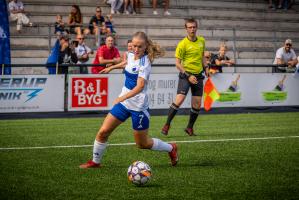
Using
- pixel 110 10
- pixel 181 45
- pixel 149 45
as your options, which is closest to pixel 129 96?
pixel 149 45

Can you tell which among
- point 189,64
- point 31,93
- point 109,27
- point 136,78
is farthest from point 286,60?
point 136,78

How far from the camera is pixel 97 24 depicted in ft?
83.4

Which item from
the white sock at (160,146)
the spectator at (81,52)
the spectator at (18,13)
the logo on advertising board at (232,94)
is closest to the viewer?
the white sock at (160,146)

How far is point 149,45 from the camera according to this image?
31.9ft

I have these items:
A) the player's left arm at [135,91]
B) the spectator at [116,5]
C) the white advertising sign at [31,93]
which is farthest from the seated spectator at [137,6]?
the player's left arm at [135,91]

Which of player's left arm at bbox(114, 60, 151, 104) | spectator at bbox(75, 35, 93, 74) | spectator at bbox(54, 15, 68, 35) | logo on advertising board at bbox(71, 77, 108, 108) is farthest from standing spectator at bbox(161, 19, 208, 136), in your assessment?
spectator at bbox(54, 15, 68, 35)

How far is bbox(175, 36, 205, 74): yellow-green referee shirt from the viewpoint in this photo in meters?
14.6

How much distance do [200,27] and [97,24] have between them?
5.19 m

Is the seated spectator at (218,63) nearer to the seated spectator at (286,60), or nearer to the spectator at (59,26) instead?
the seated spectator at (286,60)

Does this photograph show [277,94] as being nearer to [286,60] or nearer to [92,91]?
[286,60]

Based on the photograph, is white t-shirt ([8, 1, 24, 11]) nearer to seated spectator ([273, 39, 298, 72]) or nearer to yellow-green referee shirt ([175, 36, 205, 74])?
seated spectator ([273, 39, 298, 72])

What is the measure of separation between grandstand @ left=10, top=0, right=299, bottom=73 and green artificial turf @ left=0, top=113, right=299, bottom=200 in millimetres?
8834

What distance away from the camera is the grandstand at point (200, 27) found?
25.0m

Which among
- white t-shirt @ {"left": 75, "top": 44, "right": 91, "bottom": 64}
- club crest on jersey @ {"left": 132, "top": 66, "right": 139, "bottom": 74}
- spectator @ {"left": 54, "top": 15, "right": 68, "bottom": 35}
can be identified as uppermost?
club crest on jersey @ {"left": 132, "top": 66, "right": 139, "bottom": 74}
